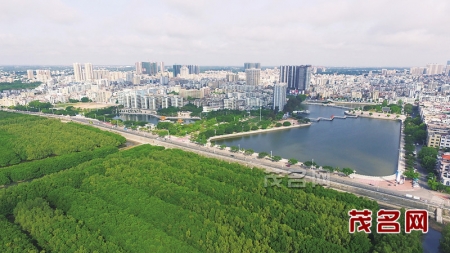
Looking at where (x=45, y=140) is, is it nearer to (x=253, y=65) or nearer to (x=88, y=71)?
(x=88, y=71)

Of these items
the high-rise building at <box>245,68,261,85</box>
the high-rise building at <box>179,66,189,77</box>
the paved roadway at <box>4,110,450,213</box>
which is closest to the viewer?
the paved roadway at <box>4,110,450,213</box>

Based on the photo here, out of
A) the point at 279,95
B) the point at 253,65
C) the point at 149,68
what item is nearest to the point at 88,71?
the point at 149,68

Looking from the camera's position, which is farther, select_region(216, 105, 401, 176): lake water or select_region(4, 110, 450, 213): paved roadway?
select_region(216, 105, 401, 176): lake water

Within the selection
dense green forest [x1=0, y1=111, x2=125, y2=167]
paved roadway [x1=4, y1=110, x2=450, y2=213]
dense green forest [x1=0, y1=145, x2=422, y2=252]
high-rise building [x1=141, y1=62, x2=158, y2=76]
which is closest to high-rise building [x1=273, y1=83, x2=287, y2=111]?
paved roadway [x1=4, y1=110, x2=450, y2=213]

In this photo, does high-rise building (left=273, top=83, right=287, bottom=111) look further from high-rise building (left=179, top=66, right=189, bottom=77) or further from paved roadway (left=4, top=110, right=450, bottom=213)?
high-rise building (left=179, top=66, right=189, bottom=77)

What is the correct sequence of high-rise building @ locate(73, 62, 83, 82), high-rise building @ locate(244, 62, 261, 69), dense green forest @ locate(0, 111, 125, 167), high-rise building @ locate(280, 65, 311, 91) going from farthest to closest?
high-rise building @ locate(244, 62, 261, 69), high-rise building @ locate(73, 62, 83, 82), high-rise building @ locate(280, 65, 311, 91), dense green forest @ locate(0, 111, 125, 167)

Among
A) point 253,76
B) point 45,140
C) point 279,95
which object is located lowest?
point 45,140
